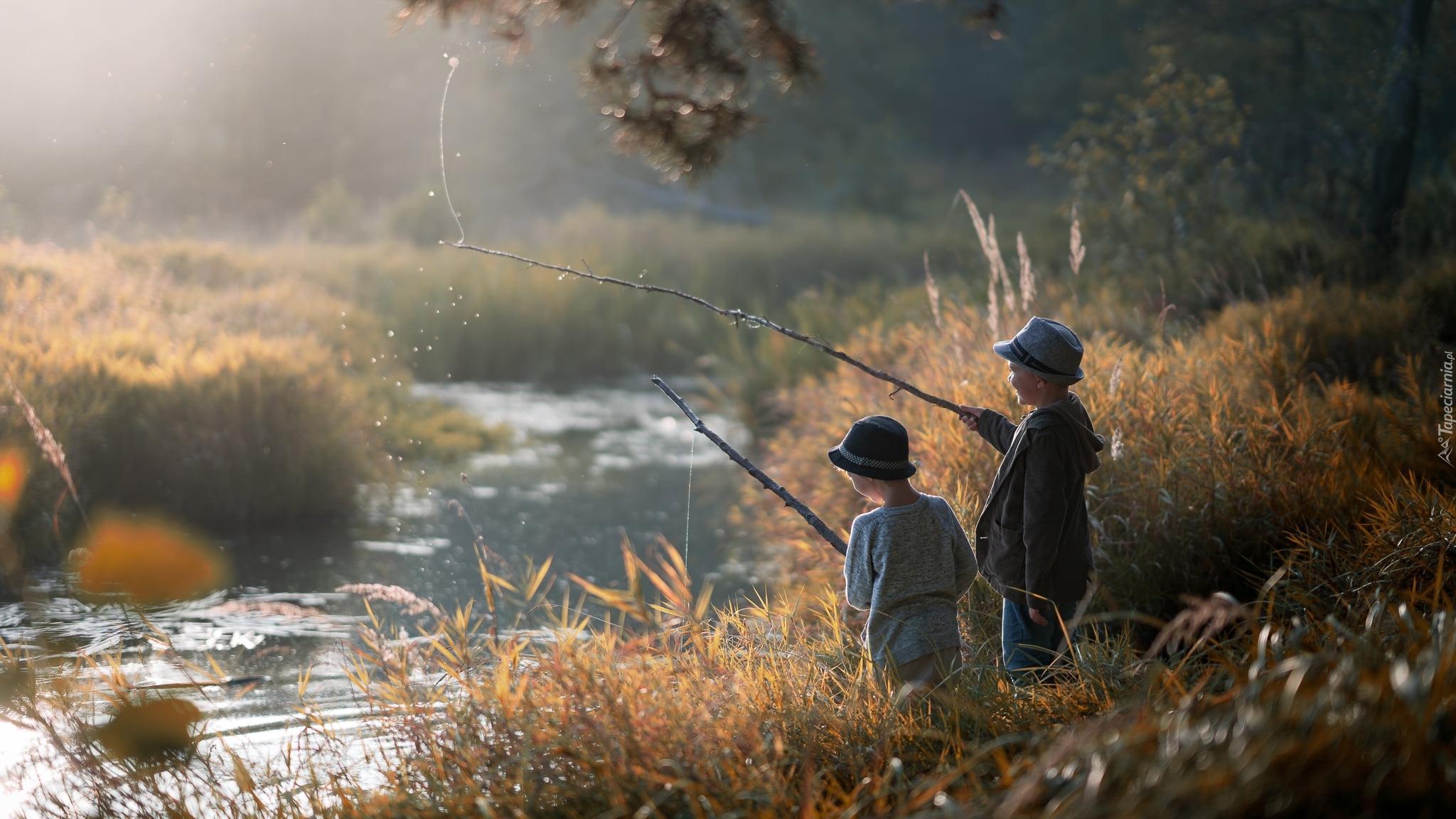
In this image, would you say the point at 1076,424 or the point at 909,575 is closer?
the point at 909,575

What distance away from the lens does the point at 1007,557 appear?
3.00 m

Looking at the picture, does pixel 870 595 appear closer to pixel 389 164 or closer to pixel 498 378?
pixel 498 378

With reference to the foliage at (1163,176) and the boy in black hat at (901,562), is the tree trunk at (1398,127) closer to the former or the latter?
the foliage at (1163,176)

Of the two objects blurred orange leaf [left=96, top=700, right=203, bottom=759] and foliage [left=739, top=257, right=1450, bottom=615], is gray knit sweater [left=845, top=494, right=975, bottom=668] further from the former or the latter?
blurred orange leaf [left=96, top=700, right=203, bottom=759]

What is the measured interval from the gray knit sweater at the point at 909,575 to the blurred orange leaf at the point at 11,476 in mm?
4772

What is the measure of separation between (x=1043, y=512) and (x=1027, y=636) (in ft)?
1.37

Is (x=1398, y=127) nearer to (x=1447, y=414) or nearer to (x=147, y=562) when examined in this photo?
(x=1447, y=414)

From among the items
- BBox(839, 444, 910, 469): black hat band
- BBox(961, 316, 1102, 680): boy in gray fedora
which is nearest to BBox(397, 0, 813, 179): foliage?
BBox(961, 316, 1102, 680): boy in gray fedora

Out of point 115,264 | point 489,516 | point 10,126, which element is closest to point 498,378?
point 115,264

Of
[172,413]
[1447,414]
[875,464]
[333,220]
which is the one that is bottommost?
[333,220]

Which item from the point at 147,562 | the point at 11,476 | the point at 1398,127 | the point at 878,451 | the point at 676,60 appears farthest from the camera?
the point at 1398,127

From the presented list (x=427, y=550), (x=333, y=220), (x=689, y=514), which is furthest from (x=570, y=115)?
(x=689, y=514)

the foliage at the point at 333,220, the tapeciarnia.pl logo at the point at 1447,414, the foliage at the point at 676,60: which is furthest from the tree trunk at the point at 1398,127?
the foliage at the point at 333,220

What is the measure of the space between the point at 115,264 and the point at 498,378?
4196mm
